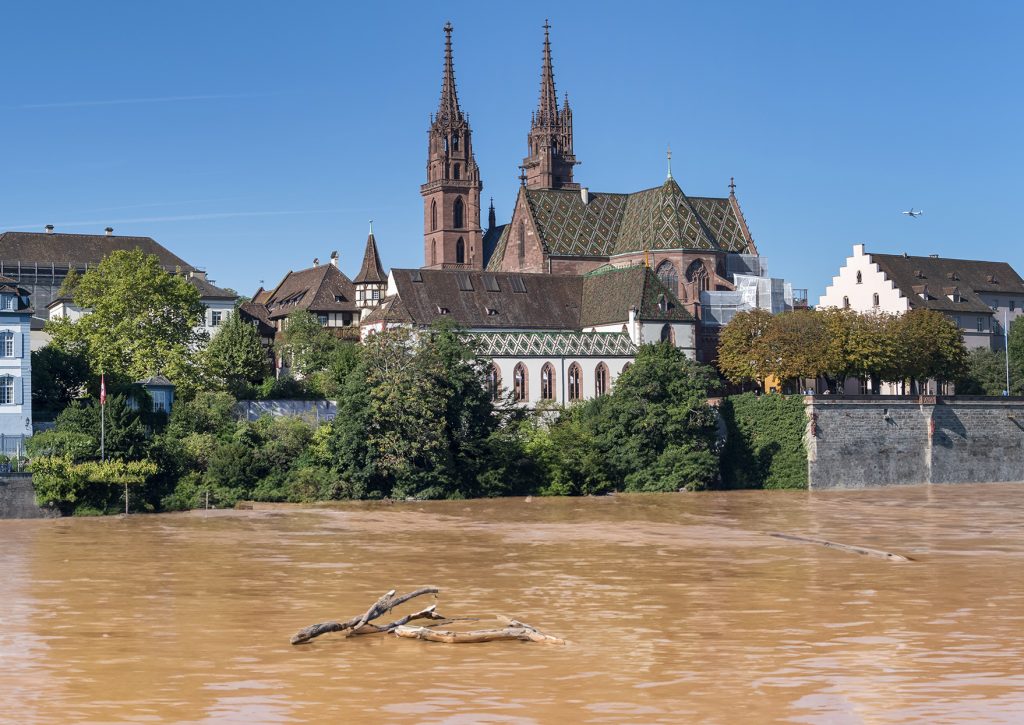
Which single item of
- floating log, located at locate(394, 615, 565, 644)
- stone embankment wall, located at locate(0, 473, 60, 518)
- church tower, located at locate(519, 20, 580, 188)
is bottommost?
floating log, located at locate(394, 615, 565, 644)

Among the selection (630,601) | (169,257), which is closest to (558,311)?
(169,257)

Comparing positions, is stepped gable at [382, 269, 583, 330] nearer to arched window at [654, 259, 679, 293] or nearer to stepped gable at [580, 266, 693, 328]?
stepped gable at [580, 266, 693, 328]

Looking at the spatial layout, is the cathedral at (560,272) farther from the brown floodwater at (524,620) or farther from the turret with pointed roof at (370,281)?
the brown floodwater at (524,620)

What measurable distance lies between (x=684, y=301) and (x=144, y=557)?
2600 inches

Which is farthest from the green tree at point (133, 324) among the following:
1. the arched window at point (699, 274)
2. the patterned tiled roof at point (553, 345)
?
the arched window at point (699, 274)

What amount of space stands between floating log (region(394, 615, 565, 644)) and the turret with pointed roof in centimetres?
8244

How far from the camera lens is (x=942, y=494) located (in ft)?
244

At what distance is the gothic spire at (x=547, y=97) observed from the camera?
158m

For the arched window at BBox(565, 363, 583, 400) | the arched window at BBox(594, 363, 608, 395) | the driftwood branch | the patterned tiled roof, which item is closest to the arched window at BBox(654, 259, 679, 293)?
the patterned tiled roof

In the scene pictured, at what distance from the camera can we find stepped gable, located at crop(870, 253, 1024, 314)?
117500mm

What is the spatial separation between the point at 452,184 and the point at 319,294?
108ft

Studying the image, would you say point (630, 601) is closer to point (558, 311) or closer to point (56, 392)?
point (56, 392)

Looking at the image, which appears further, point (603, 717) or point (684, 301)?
point (684, 301)

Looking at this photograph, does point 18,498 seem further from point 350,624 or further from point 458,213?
point 458,213
